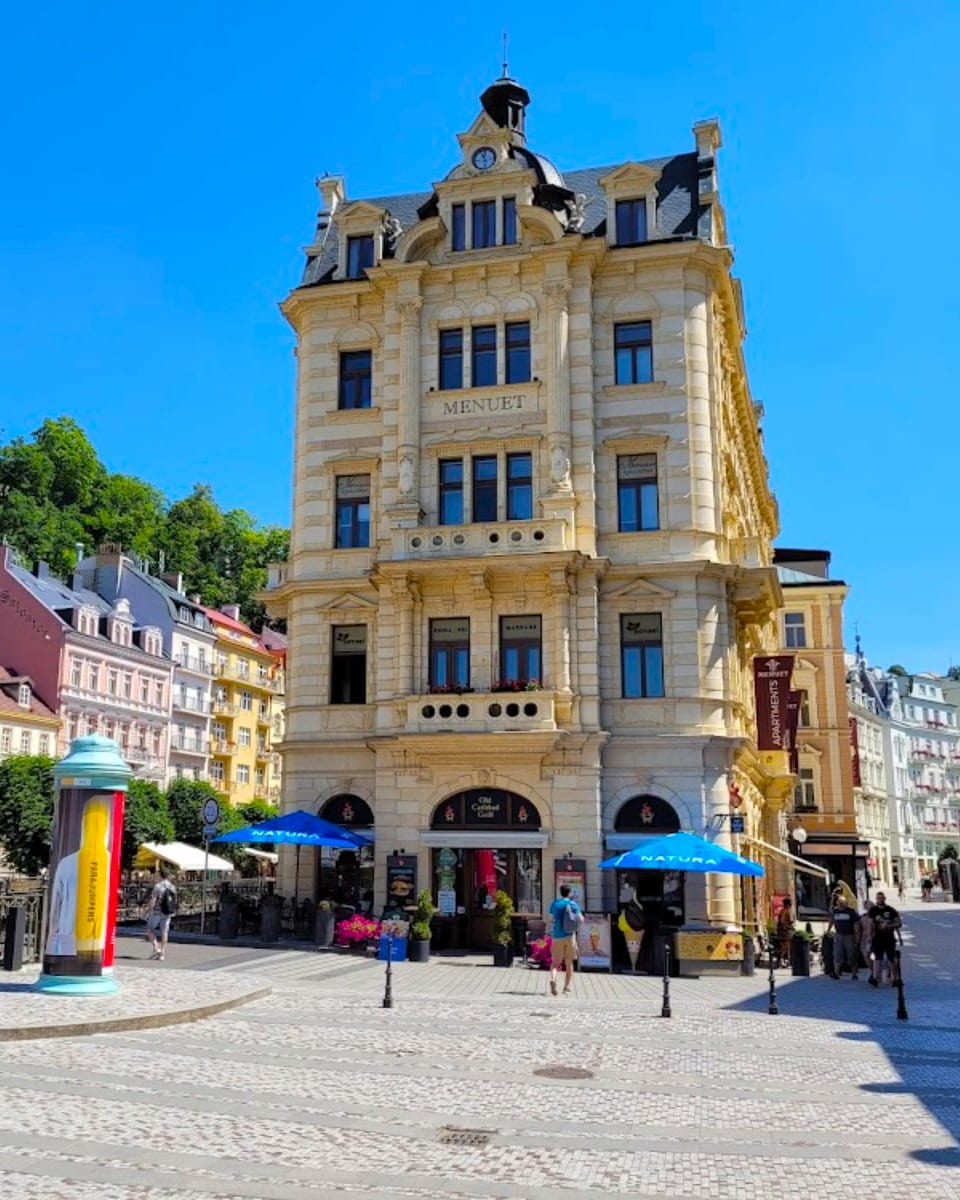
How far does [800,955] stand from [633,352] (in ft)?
52.6

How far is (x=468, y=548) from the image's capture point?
29.3 metres

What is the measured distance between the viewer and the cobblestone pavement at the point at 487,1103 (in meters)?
8.73

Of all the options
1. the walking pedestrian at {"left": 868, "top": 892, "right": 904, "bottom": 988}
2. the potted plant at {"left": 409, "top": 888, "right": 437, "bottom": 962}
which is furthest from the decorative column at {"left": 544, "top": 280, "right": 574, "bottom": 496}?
the walking pedestrian at {"left": 868, "top": 892, "right": 904, "bottom": 988}

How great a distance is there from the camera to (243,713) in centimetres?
7750

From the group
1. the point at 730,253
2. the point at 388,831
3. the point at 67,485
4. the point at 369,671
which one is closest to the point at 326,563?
the point at 369,671

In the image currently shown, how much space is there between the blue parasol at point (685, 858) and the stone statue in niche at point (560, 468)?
31.6 ft

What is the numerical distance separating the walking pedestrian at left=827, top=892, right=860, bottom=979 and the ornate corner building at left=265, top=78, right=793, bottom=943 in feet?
10.7

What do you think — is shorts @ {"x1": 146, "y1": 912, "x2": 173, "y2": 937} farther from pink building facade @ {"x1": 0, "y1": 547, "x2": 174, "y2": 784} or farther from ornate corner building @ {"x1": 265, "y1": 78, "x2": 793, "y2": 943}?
pink building facade @ {"x1": 0, "y1": 547, "x2": 174, "y2": 784}

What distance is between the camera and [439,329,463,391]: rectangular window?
103 feet

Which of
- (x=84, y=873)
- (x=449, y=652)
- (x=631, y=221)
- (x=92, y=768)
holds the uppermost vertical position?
(x=631, y=221)

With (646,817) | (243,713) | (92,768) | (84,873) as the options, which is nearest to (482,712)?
(646,817)

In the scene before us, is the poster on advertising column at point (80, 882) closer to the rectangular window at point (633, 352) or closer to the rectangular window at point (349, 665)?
the rectangular window at point (349, 665)

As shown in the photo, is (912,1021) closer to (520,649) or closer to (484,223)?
(520,649)

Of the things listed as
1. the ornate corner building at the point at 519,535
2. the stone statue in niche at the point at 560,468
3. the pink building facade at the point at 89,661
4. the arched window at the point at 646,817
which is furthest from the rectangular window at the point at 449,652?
the pink building facade at the point at 89,661
